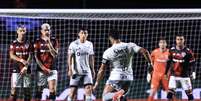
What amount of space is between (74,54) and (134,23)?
1059 millimetres

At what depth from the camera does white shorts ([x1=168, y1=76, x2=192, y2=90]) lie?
1129cm

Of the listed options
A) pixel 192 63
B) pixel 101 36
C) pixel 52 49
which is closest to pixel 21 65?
pixel 52 49

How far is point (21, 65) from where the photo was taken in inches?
435

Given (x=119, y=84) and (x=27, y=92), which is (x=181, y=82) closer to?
(x=119, y=84)

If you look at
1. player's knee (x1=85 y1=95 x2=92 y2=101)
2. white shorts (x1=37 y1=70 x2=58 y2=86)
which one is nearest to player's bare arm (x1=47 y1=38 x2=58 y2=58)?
white shorts (x1=37 y1=70 x2=58 y2=86)

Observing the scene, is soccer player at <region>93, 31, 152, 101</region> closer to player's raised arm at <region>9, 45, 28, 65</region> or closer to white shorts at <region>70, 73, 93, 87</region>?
white shorts at <region>70, 73, 93, 87</region>

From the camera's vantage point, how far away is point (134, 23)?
1131 centimetres

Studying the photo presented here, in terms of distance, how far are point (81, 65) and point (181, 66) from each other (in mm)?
1599

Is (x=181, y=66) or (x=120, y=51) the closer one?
(x=120, y=51)

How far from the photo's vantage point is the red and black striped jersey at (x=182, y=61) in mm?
11367

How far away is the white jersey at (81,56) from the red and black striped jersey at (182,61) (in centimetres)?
135

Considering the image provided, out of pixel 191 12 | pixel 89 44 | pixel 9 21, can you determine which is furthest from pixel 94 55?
pixel 191 12
